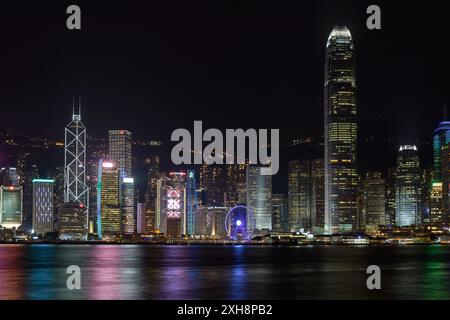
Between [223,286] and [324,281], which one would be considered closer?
[223,286]

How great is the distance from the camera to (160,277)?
7562cm

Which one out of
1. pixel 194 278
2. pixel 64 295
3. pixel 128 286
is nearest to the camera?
pixel 64 295

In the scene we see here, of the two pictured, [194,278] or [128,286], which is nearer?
[128,286]

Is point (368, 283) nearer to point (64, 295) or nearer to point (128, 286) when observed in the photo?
point (128, 286)
